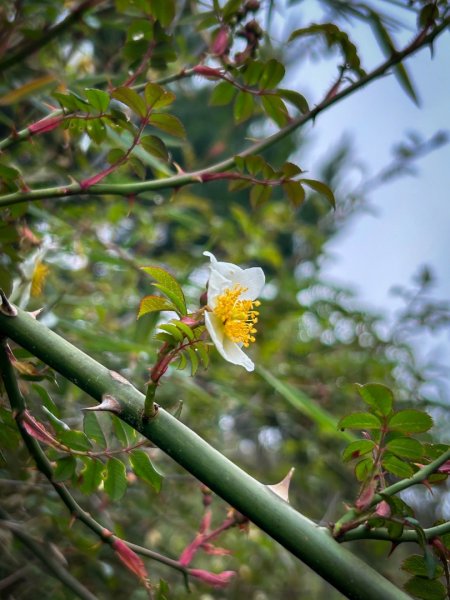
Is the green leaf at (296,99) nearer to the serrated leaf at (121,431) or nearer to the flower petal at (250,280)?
the flower petal at (250,280)

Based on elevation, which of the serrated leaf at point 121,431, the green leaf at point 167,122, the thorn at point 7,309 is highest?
the green leaf at point 167,122

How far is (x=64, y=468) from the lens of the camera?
568 millimetres

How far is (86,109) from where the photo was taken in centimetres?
61

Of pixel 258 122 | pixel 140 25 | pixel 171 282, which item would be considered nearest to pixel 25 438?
pixel 171 282

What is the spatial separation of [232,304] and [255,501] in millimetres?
179

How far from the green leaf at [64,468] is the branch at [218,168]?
0.23 m

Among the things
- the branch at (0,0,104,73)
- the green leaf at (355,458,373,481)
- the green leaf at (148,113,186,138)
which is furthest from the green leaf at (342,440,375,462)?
the branch at (0,0,104,73)

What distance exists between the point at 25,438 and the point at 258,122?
5174mm

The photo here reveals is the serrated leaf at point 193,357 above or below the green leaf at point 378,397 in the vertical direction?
above

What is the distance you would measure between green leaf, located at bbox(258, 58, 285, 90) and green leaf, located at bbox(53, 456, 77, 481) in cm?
42

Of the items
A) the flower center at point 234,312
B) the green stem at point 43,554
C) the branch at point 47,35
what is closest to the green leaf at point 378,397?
the flower center at point 234,312

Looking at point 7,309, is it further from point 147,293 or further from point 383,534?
point 147,293

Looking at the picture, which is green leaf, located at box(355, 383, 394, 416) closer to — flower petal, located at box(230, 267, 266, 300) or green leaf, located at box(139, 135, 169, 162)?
flower petal, located at box(230, 267, 266, 300)

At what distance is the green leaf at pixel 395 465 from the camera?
20.4 inches
